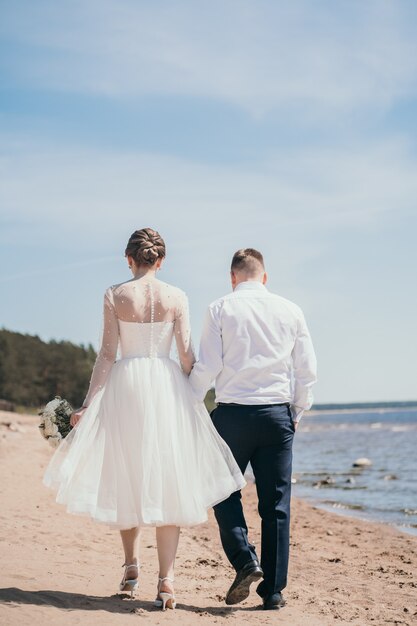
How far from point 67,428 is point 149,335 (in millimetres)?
1036

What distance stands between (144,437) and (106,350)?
0.69 meters

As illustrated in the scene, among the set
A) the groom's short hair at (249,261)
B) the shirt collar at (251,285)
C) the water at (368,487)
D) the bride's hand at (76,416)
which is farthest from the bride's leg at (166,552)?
the water at (368,487)

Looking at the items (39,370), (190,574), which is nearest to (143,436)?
(190,574)

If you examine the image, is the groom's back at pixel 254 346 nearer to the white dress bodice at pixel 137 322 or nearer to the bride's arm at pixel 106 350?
the white dress bodice at pixel 137 322

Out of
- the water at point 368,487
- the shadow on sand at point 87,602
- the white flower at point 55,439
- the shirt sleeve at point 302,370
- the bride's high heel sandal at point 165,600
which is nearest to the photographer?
the shadow on sand at point 87,602

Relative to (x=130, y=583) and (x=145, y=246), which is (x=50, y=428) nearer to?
(x=130, y=583)

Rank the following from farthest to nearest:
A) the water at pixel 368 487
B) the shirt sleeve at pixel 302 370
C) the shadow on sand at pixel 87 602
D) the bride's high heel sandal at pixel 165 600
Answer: the water at pixel 368 487 < the shirt sleeve at pixel 302 370 < the bride's high heel sandal at pixel 165 600 < the shadow on sand at pixel 87 602

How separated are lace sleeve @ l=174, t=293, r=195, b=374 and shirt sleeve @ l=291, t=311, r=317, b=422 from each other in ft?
2.58

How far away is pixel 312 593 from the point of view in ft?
23.0

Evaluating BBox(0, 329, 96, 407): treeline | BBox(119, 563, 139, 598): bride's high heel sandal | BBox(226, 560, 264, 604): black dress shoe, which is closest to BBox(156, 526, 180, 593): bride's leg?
BBox(119, 563, 139, 598): bride's high heel sandal

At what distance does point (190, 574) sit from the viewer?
290 inches

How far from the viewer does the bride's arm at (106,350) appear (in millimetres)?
5707

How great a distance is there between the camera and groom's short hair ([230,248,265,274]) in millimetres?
6059

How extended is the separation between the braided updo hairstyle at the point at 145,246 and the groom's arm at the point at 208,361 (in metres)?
0.63
